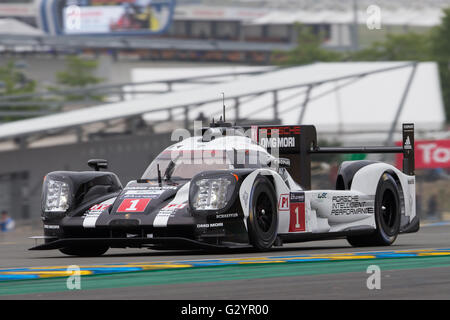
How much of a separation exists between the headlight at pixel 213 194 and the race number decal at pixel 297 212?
1.17 metres

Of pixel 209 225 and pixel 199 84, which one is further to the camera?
pixel 199 84

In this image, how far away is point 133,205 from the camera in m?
11.1

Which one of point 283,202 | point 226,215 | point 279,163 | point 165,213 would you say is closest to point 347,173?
point 279,163

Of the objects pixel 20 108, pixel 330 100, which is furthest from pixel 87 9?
pixel 330 100

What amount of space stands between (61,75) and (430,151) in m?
59.0

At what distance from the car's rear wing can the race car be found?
0.01 metres

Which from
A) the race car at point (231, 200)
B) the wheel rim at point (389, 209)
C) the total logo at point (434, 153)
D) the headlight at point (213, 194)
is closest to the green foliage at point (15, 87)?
the total logo at point (434, 153)

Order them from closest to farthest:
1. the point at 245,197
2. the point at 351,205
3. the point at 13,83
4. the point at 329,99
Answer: the point at 245,197 → the point at 351,205 → the point at 329,99 → the point at 13,83

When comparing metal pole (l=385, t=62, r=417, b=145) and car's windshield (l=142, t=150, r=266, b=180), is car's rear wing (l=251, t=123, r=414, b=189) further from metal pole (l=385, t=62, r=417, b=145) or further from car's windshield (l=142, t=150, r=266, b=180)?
metal pole (l=385, t=62, r=417, b=145)

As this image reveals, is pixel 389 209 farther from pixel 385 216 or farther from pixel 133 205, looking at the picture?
pixel 133 205

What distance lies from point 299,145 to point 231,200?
2934 mm

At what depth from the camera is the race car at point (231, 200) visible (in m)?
10.9

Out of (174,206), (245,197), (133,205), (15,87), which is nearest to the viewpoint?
(245,197)
